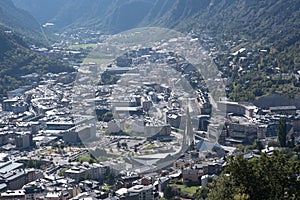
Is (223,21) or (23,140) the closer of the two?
(23,140)

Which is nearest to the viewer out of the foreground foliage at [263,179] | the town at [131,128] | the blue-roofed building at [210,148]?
the foreground foliage at [263,179]

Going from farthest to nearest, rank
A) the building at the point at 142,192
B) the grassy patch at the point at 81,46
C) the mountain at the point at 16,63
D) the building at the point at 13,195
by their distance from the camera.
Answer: the grassy patch at the point at 81,46, the mountain at the point at 16,63, the building at the point at 13,195, the building at the point at 142,192

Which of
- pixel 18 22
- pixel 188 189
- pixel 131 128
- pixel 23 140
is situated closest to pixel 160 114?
pixel 131 128

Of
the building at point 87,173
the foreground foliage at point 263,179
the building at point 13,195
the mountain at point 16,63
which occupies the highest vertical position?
the mountain at point 16,63

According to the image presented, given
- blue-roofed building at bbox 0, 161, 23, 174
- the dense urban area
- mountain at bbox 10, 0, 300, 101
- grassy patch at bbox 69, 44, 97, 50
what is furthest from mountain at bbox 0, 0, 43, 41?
blue-roofed building at bbox 0, 161, 23, 174

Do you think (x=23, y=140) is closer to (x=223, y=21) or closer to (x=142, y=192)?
(x=142, y=192)

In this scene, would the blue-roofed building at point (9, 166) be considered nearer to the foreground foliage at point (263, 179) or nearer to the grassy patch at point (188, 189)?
the grassy patch at point (188, 189)

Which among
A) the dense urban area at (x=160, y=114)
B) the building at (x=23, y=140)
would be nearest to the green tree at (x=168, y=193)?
the dense urban area at (x=160, y=114)

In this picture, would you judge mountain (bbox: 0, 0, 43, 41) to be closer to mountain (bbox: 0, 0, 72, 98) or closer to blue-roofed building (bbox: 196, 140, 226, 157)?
mountain (bbox: 0, 0, 72, 98)
